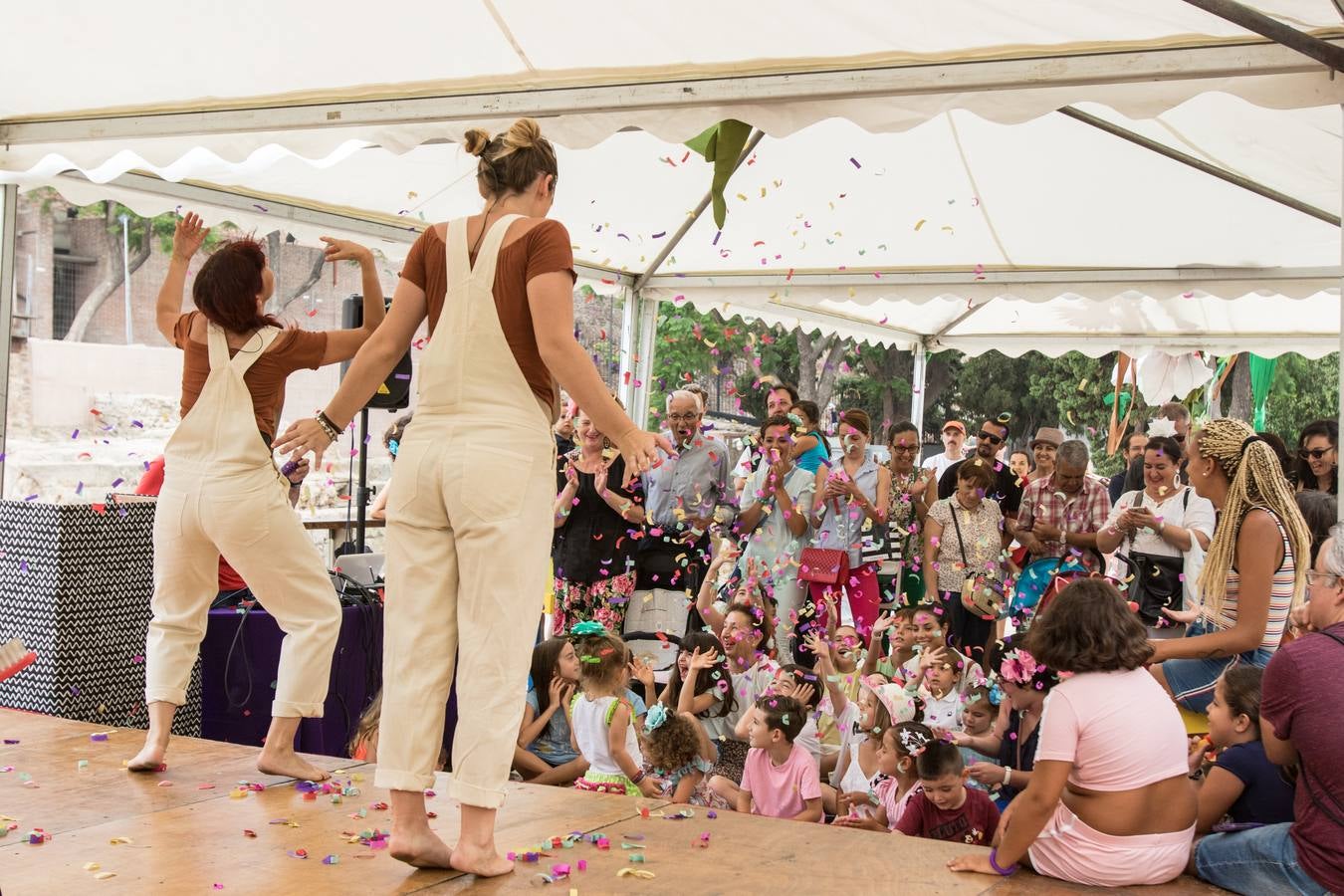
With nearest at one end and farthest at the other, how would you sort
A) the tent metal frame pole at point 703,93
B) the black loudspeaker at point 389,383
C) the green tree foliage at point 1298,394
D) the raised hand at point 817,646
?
the tent metal frame pole at point 703,93 → the raised hand at point 817,646 → the black loudspeaker at point 389,383 → the green tree foliage at point 1298,394

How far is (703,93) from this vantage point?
432 centimetres

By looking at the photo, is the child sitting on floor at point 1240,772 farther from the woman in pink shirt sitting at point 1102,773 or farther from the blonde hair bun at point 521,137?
the blonde hair bun at point 521,137

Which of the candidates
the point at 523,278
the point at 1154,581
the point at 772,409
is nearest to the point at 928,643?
the point at 1154,581

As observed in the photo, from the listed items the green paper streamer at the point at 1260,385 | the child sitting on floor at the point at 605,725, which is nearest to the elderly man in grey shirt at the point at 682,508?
the child sitting on floor at the point at 605,725

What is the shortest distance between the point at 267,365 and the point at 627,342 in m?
5.00

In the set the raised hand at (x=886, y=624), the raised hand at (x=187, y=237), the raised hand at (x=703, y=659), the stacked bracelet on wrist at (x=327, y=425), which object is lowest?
the raised hand at (x=703, y=659)

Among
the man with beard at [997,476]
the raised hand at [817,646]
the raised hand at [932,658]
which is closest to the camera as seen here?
the raised hand at [932,658]

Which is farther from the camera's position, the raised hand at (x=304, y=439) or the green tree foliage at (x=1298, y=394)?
the green tree foliage at (x=1298, y=394)

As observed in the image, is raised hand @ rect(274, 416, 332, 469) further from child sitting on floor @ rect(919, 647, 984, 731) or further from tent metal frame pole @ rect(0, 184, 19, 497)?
tent metal frame pole @ rect(0, 184, 19, 497)

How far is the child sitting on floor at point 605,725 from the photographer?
4590 millimetres

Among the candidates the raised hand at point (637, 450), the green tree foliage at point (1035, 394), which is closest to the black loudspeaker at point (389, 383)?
the raised hand at point (637, 450)

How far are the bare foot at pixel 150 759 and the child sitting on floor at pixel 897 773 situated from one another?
84.6 inches

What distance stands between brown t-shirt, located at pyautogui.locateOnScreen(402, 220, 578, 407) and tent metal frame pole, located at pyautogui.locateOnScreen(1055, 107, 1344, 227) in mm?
3444

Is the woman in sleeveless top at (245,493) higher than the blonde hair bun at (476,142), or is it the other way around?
the blonde hair bun at (476,142)
